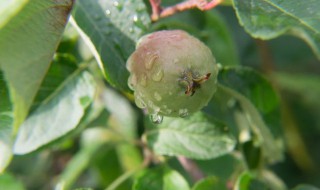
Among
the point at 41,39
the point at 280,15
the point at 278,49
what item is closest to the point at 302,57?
the point at 278,49

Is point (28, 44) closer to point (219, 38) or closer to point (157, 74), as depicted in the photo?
point (157, 74)

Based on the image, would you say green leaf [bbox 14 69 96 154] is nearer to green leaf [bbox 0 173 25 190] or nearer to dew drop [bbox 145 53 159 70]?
green leaf [bbox 0 173 25 190]

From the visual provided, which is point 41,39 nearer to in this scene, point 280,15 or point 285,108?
point 280,15

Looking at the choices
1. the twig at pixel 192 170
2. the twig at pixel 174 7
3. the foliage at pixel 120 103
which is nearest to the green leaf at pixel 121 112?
the foliage at pixel 120 103

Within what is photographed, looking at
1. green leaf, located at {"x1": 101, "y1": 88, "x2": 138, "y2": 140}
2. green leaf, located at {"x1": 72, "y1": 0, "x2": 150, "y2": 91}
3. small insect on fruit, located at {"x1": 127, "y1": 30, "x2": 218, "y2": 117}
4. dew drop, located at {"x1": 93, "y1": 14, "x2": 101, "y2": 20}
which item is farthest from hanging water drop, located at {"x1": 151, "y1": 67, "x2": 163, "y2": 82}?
green leaf, located at {"x1": 101, "y1": 88, "x2": 138, "y2": 140}

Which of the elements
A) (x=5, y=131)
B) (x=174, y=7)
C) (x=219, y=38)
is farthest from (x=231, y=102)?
(x=5, y=131)

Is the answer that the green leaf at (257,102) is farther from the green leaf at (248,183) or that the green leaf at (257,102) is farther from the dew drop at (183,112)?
the dew drop at (183,112)
